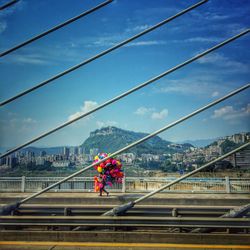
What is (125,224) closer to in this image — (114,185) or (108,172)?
(108,172)

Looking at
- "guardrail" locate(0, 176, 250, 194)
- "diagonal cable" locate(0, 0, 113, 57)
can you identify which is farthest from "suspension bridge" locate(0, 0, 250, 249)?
"guardrail" locate(0, 176, 250, 194)

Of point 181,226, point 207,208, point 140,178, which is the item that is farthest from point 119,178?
point 181,226

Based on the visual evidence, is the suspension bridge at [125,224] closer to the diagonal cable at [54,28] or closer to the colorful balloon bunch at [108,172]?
the diagonal cable at [54,28]

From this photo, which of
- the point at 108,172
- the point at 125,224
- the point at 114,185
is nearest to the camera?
the point at 125,224

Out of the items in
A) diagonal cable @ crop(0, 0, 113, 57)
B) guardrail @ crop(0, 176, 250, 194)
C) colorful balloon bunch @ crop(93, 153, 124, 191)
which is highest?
diagonal cable @ crop(0, 0, 113, 57)

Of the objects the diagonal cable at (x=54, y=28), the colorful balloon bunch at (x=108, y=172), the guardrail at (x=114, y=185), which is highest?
the diagonal cable at (x=54, y=28)

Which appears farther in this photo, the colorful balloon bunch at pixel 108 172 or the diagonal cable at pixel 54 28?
the colorful balloon bunch at pixel 108 172

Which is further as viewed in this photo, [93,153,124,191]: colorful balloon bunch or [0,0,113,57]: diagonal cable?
[93,153,124,191]: colorful balloon bunch

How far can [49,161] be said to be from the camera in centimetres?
1145

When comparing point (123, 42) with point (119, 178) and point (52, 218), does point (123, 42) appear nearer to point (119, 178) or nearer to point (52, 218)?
point (52, 218)

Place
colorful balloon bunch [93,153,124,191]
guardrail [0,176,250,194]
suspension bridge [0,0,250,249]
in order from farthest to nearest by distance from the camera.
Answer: guardrail [0,176,250,194], colorful balloon bunch [93,153,124,191], suspension bridge [0,0,250,249]

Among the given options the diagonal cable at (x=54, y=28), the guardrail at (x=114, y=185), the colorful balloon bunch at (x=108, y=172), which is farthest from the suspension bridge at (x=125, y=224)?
the guardrail at (x=114, y=185)

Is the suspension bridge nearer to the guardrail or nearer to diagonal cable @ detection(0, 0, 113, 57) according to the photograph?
diagonal cable @ detection(0, 0, 113, 57)

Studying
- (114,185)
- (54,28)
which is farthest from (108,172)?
(54,28)
